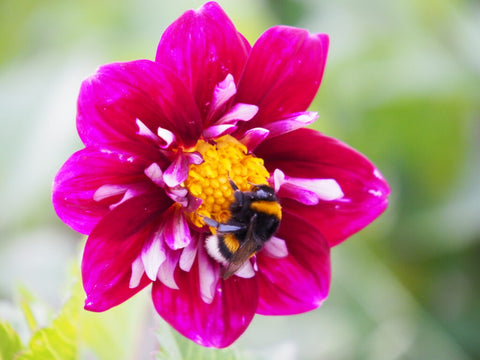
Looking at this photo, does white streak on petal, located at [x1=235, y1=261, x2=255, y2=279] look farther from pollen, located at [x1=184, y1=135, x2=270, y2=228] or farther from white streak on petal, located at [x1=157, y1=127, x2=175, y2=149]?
white streak on petal, located at [x1=157, y1=127, x2=175, y2=149]

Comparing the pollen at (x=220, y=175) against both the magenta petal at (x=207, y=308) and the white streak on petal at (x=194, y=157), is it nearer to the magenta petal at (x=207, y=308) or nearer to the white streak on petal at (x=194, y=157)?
the white streak on petal at (x=194, y=157)

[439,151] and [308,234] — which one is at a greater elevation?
[308,234]

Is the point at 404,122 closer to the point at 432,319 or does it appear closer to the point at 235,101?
the point at 432,319

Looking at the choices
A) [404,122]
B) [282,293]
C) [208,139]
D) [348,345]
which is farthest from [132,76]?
[404,122]

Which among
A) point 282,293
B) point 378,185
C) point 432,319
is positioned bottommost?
point 432,319

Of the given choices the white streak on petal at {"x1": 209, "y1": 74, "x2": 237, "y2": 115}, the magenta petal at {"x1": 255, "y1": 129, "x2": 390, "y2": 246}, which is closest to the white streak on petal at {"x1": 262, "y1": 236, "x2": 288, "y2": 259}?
the magenta petal at {"x1": 255, "y1": 129, "x2": 390, "y2": 246}

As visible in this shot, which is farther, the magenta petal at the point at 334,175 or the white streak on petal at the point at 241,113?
the magenta petal at the point at 334,175

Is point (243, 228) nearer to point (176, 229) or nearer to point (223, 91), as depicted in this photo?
point (176, 229)

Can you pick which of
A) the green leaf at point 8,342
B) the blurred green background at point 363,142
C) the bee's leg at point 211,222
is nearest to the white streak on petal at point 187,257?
the bee's leg at point 211,222
